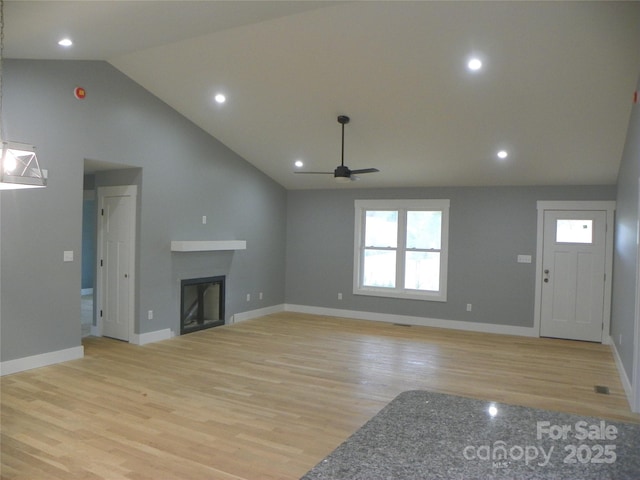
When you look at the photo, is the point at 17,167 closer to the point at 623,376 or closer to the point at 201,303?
the point at 201,303

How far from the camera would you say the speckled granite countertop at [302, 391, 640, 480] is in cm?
102

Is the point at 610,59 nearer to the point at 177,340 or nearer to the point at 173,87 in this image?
the point at 173,87

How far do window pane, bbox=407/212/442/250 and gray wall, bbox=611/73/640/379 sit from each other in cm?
277

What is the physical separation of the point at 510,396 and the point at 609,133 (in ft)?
10.8

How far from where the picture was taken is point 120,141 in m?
5.69

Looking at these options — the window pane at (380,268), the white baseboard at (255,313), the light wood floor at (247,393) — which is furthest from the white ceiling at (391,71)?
the white baseboard at (255,313)

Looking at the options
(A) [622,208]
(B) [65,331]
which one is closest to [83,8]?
(B) [65,331]

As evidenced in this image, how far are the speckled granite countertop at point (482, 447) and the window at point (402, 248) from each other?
21.4ft

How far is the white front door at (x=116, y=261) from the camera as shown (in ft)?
20.0

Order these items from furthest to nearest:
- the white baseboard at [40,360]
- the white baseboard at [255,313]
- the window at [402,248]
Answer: the window at [402,248] < the white baseboard at [255,313] < the white baseboard at [40,360]

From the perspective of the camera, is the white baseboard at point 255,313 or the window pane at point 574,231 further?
the white baseboard at point 255,313

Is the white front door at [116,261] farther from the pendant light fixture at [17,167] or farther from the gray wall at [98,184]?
the pendant light fixture at [17,167]

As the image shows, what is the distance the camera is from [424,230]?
7.97 m

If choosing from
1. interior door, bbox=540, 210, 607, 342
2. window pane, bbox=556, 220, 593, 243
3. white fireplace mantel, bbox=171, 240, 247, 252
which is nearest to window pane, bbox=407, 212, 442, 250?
interior door, bbox=540, 210, 607, 342
